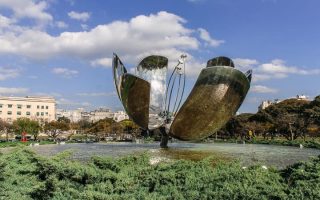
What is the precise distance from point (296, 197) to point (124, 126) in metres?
68.8

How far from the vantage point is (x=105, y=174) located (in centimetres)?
676

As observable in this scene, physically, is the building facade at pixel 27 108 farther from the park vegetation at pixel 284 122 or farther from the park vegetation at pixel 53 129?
the park vegetation at pixel 284 122

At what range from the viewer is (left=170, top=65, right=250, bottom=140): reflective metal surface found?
18.4 metres

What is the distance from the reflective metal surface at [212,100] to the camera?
18422 mm

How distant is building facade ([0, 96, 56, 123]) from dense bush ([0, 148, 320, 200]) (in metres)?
91.5

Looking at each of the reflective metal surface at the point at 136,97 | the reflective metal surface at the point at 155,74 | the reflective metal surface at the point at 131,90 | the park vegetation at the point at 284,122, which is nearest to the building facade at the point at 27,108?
the park vegetation at the point at 284,122

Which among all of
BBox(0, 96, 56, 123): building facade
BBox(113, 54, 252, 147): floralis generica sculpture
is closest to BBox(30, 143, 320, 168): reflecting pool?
BBox(113, 54, 252, 147): floralis generica sculpture

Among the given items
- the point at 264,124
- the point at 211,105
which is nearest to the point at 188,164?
the point at 211,105

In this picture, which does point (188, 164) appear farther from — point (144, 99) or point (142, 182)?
point (144, 99)

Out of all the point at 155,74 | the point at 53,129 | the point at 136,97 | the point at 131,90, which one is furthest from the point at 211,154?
the point at 53,129

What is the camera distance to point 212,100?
1866 cm

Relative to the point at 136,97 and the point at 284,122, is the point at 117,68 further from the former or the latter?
the point at 284,122

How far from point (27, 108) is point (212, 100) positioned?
8954 cm

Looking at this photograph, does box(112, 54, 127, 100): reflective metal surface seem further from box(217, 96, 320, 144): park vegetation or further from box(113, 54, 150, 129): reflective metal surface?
box(217, 96, 320, 144): park vegetation
